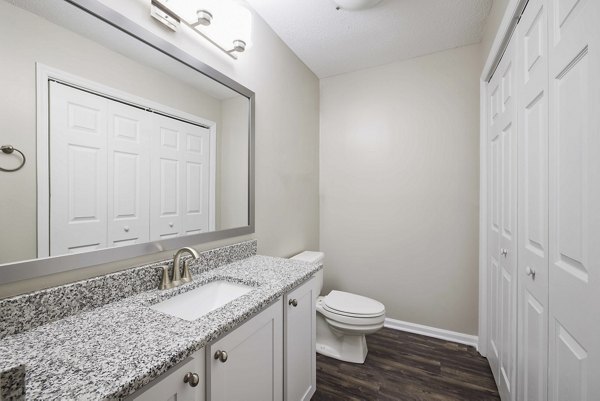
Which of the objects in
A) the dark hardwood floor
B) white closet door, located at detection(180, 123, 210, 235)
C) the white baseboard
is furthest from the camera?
the white baseboard

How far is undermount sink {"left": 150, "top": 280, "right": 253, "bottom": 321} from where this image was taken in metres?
1.05

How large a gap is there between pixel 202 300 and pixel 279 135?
1.30m

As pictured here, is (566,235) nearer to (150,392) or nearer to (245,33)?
(150,392)

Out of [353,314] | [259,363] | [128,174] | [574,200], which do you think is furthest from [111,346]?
[353,314]

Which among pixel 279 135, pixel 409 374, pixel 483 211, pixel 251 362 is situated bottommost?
pixel 409 374

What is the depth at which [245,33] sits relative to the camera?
144 cm

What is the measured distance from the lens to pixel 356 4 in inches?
61.7

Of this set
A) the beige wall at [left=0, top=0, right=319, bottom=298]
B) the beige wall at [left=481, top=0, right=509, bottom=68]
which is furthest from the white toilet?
the beige wall at [left=481, top=0, right=509, bottom=68]

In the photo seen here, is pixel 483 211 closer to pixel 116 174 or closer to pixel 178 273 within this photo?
pixel 178 273

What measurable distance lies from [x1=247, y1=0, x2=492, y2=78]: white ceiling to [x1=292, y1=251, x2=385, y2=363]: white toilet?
5.77ft

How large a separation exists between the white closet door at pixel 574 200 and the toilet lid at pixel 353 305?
1010 millimetres

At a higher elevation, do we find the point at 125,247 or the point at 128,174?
the point at 128,174

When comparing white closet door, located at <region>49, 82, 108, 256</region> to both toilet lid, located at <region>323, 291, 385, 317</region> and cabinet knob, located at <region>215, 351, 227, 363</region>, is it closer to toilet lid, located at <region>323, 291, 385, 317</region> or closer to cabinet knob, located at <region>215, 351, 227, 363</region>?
cabinet knob, located at <region>215, 351, 227, 363</region>

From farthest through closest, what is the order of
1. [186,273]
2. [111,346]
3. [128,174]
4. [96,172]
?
[186,273] < [128,174] < [96,172] < [111,346]
